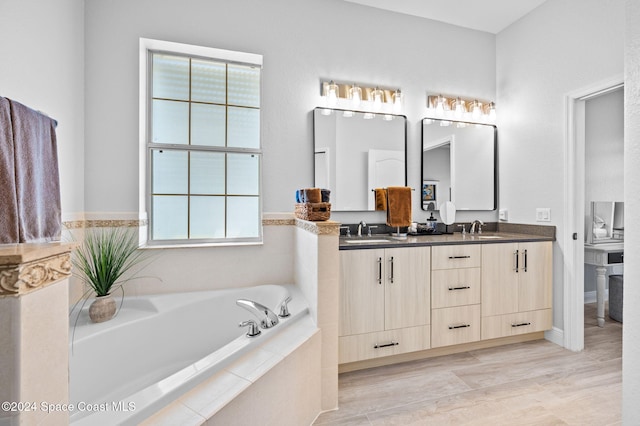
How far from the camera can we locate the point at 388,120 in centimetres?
282

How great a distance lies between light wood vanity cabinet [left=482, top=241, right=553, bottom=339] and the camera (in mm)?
2443

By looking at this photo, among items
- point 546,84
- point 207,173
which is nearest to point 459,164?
point 546,84

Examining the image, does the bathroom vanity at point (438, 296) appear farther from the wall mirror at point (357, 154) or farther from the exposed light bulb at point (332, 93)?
the exposed light bulb at point (332, 93)

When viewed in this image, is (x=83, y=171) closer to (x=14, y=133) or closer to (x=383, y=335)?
(x=14, y=133)

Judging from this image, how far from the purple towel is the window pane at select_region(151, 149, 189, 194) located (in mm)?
815

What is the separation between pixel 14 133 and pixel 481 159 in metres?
3.44

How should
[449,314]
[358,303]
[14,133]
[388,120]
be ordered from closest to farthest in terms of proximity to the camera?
[14,133], [358,303], [449,314], [388,120]

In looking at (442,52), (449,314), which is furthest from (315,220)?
(442,52)

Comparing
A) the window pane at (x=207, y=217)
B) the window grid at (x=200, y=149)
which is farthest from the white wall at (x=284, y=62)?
the window pane at (x=207, y=217)

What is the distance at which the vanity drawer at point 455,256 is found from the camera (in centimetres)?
230

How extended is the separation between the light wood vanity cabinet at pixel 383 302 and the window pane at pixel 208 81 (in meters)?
1.66

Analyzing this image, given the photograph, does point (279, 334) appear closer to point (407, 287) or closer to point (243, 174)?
point (407, 287)

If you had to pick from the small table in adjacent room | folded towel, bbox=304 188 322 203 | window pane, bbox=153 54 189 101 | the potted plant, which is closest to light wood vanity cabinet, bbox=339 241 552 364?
folded towel, bbox=304 188 322 203

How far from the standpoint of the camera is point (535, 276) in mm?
2578
